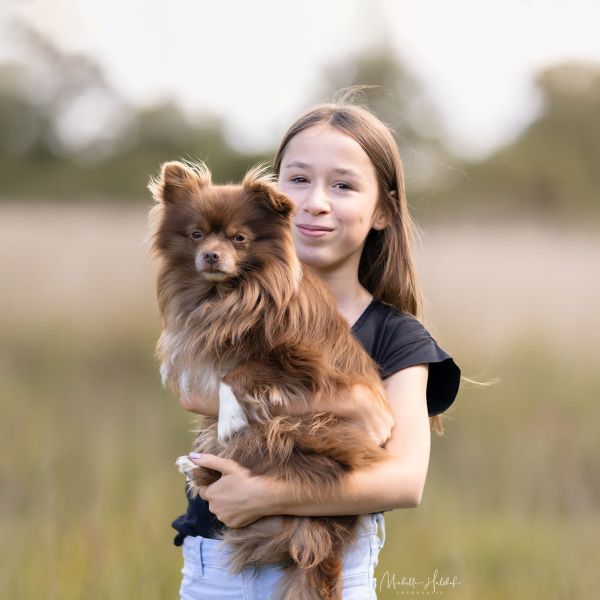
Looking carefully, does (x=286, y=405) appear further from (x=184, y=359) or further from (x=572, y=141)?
(x=572, y=141)

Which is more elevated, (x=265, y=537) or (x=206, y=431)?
(x=206, y=431)

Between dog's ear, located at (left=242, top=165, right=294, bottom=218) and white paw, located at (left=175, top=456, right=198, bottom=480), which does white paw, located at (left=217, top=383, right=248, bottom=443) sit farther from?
dog's ear, located at (left=242, top=165, right=294, bottom=218)

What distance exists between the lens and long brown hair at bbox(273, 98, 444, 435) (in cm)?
295

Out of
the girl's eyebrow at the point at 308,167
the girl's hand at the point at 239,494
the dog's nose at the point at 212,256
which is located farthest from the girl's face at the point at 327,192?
the girl's hand at the point at 239,494

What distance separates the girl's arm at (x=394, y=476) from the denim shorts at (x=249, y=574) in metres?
0.16

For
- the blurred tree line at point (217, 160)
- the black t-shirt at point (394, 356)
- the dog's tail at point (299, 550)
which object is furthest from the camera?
the blurred tree line at point (217, 160)

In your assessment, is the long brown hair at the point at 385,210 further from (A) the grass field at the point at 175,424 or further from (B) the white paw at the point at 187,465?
(A) the grass field at the point at 175,424

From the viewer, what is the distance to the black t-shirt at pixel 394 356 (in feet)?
8.75

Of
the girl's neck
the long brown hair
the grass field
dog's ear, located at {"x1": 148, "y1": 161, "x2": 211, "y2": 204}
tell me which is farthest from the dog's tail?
the grass field

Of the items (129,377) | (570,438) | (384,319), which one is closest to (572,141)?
(570,438)

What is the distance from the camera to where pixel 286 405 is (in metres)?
2.51

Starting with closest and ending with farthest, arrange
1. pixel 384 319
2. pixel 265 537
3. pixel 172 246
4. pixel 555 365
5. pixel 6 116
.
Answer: pixel 265 537
pixel 172 246
pixel 384 319
pixel 555 365
pixel 6 116

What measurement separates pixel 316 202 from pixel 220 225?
0.37 meters

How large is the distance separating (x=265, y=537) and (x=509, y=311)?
623 cm
